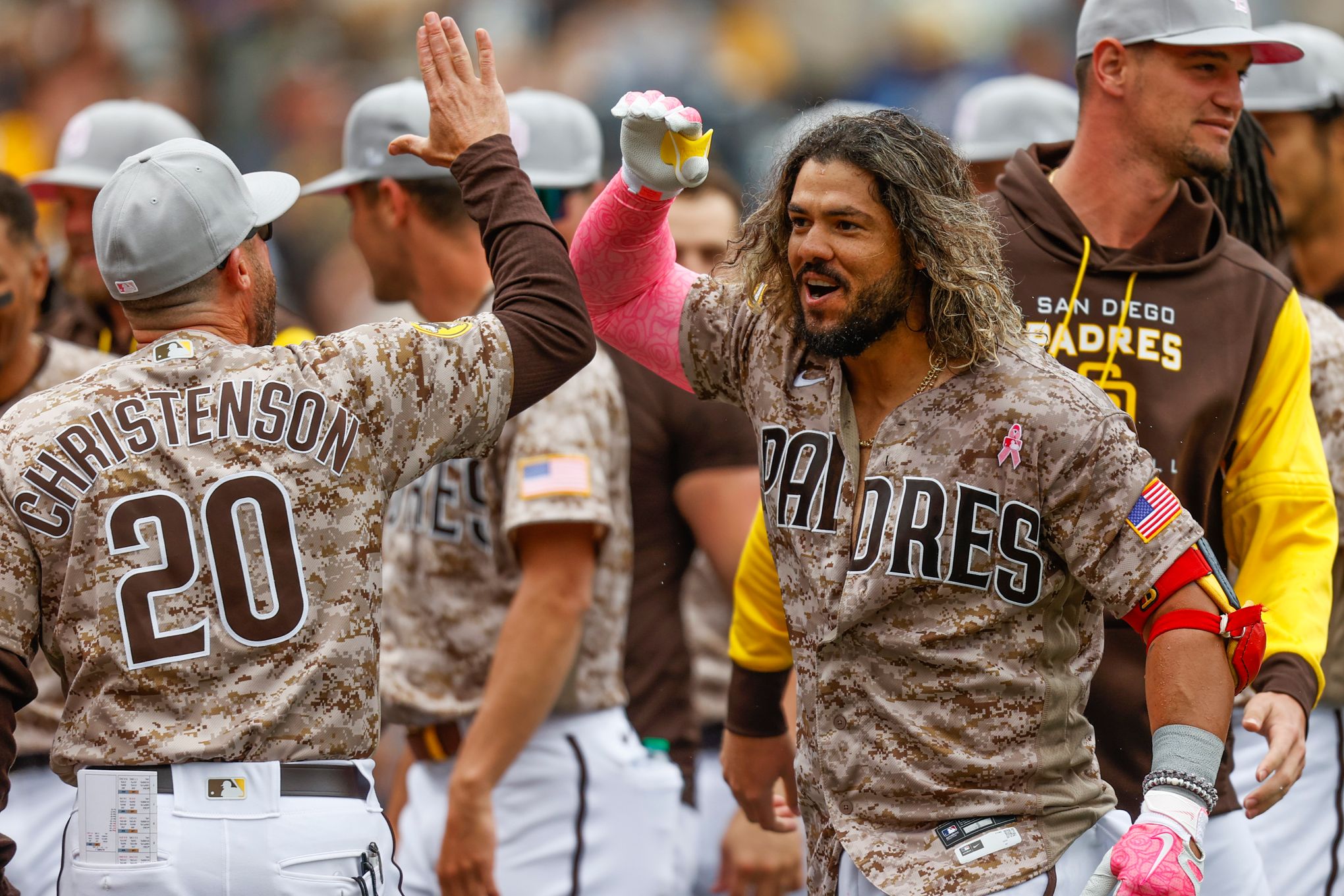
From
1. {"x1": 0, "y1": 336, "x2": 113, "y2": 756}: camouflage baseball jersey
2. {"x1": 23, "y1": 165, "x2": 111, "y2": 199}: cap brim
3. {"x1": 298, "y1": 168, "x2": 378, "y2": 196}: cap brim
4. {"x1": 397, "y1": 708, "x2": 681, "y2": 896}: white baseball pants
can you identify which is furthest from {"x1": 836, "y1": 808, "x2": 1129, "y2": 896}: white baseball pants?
{"x1": 23, "y1": 165, "x2": 111, "y2": 199}: cap brim

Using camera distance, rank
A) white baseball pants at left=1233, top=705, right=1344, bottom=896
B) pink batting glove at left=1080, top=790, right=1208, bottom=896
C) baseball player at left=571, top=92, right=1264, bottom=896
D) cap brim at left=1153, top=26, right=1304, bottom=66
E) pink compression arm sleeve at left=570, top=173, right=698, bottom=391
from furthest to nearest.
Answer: white baseball pants at left=1233, top=705, right=1344, bottom=896 → cap brim at left=1153, top=26, right=1304, bottom=66 → pink compression arm sleeve at left=570, top=173, right=698, bottom=391 → baseball player at left=571, top=92, right=1264, bottom=896 → pink batting glove at left=1080, top=790, right=1208, bottom=896

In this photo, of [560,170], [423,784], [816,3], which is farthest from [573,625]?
[816,3]

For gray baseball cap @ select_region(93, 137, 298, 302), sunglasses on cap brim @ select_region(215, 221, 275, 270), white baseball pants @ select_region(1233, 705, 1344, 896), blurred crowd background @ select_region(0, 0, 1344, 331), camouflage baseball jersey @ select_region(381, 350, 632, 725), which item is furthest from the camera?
blurred crowd background @ select_region(0, 0, 1344, 331)

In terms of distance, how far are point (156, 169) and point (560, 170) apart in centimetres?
301

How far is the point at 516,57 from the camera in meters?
13.4

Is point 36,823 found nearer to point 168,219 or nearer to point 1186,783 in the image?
point 168,219

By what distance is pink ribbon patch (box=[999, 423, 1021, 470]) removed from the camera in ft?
10.3

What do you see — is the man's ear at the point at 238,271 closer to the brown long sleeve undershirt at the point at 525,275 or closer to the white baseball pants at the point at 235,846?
the brown long sleeve undershirt at the point at 525,275

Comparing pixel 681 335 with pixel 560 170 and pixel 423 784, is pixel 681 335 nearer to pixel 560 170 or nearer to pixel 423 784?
pixel 423 784

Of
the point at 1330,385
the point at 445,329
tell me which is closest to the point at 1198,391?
the point at 1330,385

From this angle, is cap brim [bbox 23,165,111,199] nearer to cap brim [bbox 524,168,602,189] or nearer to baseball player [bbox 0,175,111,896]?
baseball player [bbox 0,175,111,896]

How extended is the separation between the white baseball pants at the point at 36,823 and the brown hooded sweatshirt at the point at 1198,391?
3.11 metres

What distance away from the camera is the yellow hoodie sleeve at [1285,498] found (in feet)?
12.7

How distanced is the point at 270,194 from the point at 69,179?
3.12 m
